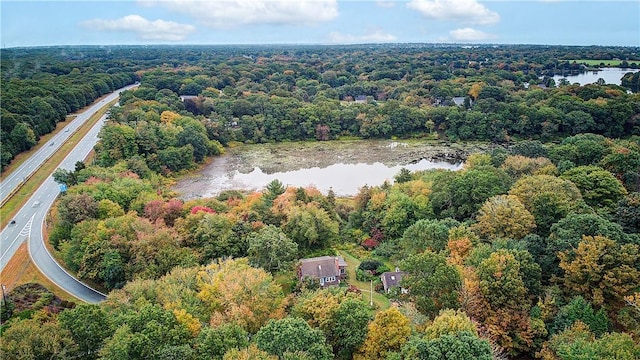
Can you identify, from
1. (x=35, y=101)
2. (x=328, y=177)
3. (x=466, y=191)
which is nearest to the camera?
(x=466, y=191)

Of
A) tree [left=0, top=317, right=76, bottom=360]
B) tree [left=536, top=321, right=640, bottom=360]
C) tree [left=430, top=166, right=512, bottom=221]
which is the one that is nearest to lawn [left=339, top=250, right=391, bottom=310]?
tree [left=430, top=166, right=512, bottom=221]

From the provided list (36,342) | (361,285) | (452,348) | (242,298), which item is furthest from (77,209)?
(452,348)

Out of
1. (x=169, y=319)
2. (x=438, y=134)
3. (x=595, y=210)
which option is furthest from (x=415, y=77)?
(x=169, y=319)

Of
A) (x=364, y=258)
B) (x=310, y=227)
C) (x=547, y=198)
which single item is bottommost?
(x=364, y=258)

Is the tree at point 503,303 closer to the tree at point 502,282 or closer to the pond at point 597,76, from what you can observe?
the tree at point 502,282

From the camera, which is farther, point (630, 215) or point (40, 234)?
point (40, 234)

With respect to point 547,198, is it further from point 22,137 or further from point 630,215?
point 22,137

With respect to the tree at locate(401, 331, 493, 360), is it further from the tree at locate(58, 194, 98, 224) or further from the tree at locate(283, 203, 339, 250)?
the tree at locate(58, 194, 98, 224)
